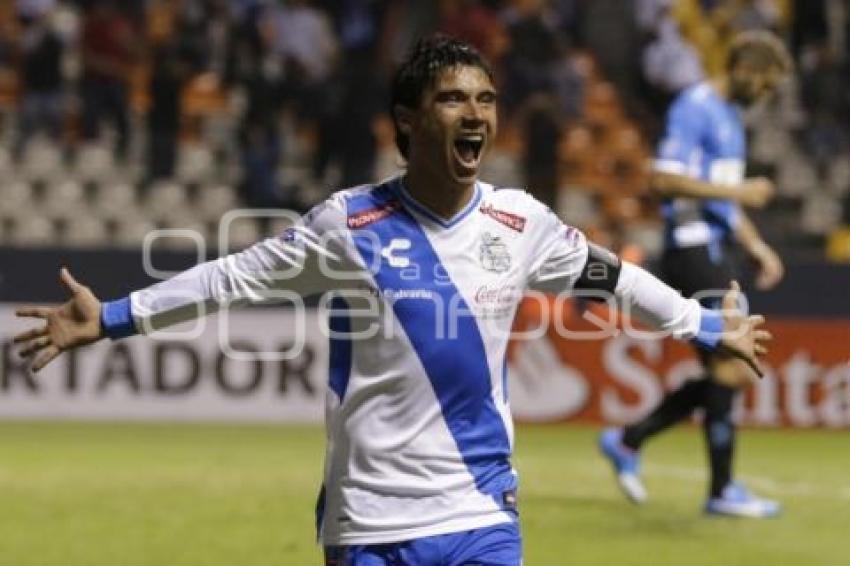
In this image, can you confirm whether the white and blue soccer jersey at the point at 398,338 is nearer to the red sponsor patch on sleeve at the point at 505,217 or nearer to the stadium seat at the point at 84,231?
the red sponsor patch on sleeve at the point at 505,217

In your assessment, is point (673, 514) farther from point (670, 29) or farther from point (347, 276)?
point (670, 29)

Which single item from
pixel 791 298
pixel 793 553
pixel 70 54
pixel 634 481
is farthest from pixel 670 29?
pixel 793 553

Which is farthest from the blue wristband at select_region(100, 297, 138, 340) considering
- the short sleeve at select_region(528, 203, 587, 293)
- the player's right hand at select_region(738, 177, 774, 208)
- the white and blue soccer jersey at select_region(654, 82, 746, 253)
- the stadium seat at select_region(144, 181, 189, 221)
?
the stadium seat at select_region(144, 181, 189, 221)

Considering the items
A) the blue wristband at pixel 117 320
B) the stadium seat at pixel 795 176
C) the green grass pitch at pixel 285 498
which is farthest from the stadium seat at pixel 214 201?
the blue wristband at pixel 117 320

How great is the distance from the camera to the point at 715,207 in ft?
33.0

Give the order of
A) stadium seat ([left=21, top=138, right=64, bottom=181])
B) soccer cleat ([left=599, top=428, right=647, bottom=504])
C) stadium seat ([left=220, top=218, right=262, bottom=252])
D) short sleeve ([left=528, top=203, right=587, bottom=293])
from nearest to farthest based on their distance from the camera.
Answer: short sleeve ([left=528, top=203, right=587, bottom=293]) < soccer cleat ([left=599, top=428, right=647, bottom=504]) < stadium seat ([left=220, top=218, right=262, bottom=252]) < stadium seat ([left=21, top=138, right=64, bottom=181])

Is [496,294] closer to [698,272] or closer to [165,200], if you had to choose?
[698,272]

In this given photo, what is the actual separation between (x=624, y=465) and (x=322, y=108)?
7.84 metres

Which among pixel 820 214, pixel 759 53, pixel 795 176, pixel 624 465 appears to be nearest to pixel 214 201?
pixel 795 176

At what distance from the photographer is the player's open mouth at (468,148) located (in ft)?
16.8

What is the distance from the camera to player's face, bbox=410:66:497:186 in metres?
5.12

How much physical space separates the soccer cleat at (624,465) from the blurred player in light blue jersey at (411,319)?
17.5 ft

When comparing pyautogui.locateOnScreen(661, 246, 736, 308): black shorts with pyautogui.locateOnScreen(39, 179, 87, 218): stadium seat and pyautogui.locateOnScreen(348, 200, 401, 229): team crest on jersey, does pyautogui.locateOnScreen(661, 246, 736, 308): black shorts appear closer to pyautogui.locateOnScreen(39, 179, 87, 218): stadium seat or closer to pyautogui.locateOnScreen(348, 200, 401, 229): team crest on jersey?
pyautogui.locateOnScreen(348, 200, 401, 229): team crest on jersey

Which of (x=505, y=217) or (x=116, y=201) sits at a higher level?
(x=116, y=201)
